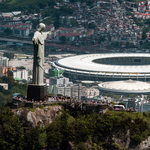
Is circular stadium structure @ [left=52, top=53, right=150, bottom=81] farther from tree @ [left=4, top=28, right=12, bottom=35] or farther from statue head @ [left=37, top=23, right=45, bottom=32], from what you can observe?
statue head @ [left=37, top=23, right=45, bottom=32]

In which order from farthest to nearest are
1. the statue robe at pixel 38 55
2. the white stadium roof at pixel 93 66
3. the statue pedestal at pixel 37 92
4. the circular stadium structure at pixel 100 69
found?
1. the white stadium roof at pixel 93 66
2. the circular stadium structure at pixel 100 69
3. the statue pedestal at pixel 37 92
4. the statue robe at pixel 38 55

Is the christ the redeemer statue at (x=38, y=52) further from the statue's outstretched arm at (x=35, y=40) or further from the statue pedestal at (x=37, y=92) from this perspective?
the statue pedestal at (x=37, y=92)

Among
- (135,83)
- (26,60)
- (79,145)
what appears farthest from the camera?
(26,60)

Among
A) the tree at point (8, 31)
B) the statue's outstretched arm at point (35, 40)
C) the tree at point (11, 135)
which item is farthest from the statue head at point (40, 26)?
the tree at point (8, 31)

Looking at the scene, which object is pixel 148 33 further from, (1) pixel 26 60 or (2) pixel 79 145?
(2) pixel 79 145

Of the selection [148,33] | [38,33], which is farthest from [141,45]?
[38,33]
